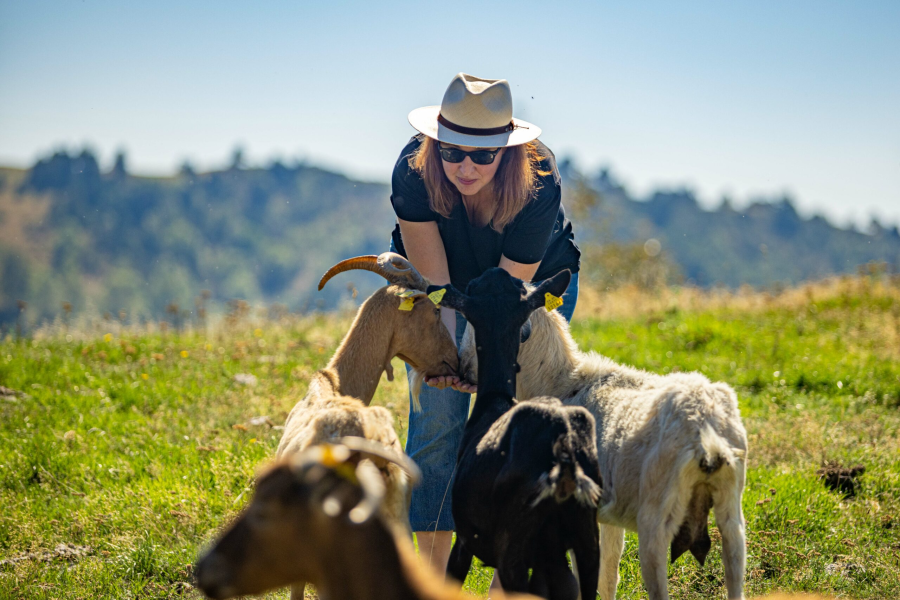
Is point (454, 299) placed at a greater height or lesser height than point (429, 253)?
lesser

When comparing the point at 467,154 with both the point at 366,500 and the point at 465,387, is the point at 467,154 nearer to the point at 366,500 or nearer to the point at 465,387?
the point at 465,387

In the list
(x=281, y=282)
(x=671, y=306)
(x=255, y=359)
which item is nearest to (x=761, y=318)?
(x=671, y=306)

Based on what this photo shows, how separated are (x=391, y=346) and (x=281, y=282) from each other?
509ft

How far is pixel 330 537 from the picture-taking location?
6.40ft

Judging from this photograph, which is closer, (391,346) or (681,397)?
(681,397)

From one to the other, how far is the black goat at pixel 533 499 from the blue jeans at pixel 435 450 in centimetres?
105

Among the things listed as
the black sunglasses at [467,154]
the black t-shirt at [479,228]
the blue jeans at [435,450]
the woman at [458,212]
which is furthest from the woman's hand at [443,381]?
the black sunglasses at [467,154]

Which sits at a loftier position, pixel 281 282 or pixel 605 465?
pixel 605 465

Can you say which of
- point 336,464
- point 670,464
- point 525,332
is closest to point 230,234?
point 525,332

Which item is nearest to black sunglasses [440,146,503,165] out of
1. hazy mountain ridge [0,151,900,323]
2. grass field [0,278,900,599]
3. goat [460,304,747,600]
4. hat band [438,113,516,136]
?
hat band [438,113,516,136]

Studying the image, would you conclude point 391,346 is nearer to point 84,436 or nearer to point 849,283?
point 84,436

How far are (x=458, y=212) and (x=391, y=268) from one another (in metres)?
0.62

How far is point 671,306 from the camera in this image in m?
12.7

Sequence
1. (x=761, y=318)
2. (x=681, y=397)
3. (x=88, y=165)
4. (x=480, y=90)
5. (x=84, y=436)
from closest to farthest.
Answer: (x=681, y=397)
(x=480, y=90)
(x=84, y=436)
(x=761, y=318)
(x=88, y=165)
